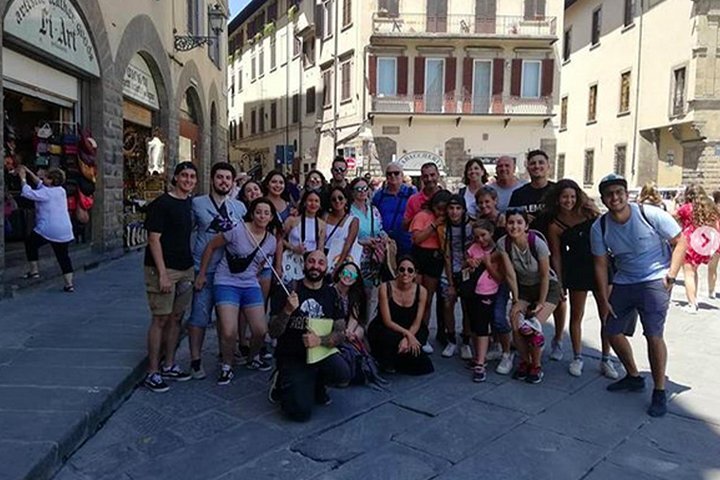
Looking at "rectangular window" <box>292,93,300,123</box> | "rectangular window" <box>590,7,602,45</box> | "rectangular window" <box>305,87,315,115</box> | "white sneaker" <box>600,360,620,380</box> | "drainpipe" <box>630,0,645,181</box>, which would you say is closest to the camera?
"white sneaker" <box>600,360,620,380</box>

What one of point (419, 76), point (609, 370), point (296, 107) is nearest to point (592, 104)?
point (419, 76)

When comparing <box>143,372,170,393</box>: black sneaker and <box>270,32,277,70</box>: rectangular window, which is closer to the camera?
<box>143,372,170,393</box>: black sneaker

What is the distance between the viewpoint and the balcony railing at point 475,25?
28.5 metres

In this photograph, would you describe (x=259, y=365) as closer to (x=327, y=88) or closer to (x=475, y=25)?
(x=475, y=25)

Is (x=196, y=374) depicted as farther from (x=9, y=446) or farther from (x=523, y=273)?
(x=523, y=273)

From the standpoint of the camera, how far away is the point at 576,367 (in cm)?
530

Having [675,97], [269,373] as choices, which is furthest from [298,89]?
[269,373]

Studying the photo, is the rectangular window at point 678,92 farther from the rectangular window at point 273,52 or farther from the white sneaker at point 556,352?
the rectangular window at point 273,52

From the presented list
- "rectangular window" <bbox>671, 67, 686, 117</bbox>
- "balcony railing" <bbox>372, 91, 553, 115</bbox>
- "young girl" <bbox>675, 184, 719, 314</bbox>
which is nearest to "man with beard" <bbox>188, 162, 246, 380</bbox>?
"young girl" <bbox>675, 184, 719, 314</bbox>

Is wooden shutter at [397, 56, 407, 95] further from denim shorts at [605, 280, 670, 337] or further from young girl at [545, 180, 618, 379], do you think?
denim shorts at [605, 280, 670, 337]

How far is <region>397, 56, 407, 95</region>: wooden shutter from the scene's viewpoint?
28.7 m

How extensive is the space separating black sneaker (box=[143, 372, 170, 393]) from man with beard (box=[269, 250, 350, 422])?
2.68 feet

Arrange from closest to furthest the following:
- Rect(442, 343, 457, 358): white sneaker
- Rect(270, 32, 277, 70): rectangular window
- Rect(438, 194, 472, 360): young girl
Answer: Rect(438, 194, 472, 360): young girl
Rect(442, 343, 457, 358): white sneaker
Rect(270, 32, 277, 70): rectangular window

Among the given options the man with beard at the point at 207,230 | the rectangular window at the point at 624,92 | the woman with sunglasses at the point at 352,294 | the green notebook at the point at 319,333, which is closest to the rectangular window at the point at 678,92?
the rectangular window at the point at 624,92
